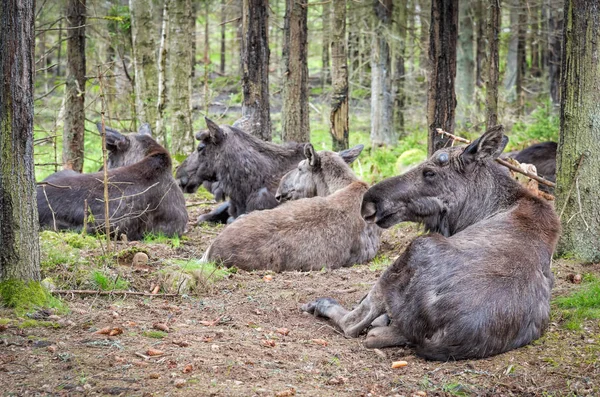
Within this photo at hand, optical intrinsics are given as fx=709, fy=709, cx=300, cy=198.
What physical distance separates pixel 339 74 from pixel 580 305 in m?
9.70

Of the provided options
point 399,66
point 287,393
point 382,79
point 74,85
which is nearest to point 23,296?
point 287,393

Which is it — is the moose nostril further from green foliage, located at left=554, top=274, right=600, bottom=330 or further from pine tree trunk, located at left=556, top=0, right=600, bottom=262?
pine tree trunk, located at left=556, top=0, right=600, bottom=262

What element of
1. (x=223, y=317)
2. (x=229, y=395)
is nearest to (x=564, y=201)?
(x=223, y=317)

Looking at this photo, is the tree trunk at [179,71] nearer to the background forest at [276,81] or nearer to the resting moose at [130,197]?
the background forest at [276,81]

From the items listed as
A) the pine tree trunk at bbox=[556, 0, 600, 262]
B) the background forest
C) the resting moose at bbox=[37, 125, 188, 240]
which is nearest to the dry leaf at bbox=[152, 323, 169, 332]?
the background forest

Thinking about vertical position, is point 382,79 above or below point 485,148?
above

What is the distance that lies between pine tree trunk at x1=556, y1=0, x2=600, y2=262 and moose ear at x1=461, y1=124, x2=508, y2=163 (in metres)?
1.60

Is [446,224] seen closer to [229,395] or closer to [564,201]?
[564,201]

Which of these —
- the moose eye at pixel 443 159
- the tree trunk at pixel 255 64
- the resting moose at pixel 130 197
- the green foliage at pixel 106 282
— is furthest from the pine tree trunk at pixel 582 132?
the tree trunk at pixel 255 64

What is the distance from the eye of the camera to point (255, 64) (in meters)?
13.1

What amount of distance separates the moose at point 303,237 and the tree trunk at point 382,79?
11138mm

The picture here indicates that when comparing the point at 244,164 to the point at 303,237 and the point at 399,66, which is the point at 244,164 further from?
the point at 399,66

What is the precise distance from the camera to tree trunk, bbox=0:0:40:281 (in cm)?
561

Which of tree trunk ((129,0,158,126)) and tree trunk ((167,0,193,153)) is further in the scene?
tree trunk ((167,0,193,153))
